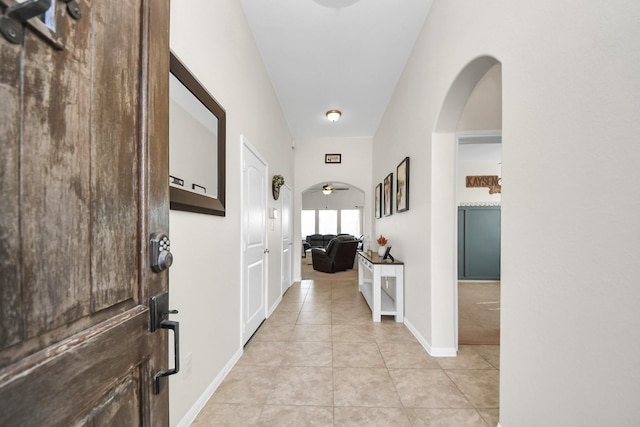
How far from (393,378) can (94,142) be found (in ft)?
7.58

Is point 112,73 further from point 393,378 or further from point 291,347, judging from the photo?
point 291,347

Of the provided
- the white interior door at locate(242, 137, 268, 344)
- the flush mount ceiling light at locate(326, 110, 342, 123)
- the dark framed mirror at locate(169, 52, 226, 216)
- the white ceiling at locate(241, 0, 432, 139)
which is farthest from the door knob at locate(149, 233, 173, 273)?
the flush mount ceiling light at locate(326, 110, 342, 123)

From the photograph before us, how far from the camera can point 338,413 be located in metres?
1.77

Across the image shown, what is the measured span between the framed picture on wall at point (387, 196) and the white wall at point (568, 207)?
2.53 meters

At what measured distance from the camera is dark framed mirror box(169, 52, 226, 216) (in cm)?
151

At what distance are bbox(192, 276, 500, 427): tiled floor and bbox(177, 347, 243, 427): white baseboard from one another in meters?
0.03

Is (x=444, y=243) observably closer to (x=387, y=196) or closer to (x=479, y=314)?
(x=479, y=314)

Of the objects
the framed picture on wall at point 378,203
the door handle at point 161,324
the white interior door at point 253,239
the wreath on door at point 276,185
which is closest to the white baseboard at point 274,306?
the white interior door at point 253,239

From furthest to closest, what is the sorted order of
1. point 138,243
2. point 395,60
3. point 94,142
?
point 395,60, point 138,243, point 94,142

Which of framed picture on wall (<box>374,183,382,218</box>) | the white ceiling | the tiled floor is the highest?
the white ceiling

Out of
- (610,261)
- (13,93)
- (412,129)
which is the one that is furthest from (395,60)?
(13,93)

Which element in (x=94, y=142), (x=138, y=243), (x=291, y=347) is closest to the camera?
(x=94, y=142)

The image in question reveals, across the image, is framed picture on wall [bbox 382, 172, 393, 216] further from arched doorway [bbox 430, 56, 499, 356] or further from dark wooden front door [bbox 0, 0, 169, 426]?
dark wooden front door [bbox 0, 0, 169, 426]

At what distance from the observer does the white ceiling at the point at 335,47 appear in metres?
2.65
